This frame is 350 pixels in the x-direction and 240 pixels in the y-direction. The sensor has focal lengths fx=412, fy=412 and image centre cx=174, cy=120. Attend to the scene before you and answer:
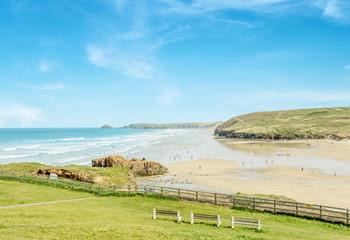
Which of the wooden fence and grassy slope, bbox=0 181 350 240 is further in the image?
the wooden fence

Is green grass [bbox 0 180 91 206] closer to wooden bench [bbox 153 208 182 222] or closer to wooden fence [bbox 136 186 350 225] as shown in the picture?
wooden fence [bbox 136 186 350 225]

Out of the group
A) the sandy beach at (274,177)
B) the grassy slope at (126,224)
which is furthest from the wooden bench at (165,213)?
the sandy beach at (274,177)

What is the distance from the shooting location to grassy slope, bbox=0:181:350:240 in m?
24.7

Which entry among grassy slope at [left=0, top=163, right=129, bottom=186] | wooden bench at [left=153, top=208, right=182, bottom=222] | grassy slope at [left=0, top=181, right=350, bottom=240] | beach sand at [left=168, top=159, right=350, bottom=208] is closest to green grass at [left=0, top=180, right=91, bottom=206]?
grassy slope at [left=0, top=181, right=350, bottom=240]

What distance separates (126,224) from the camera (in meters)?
27.7

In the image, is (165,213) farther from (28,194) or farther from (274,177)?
(274,177)

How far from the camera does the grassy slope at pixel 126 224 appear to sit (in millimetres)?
24719

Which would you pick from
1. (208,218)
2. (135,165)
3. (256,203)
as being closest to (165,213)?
(208,218)

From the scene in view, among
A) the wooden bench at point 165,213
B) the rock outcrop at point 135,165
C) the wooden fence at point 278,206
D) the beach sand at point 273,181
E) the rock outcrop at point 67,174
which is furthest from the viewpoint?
the rock outcrop at point 135,165

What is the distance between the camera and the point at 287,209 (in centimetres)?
3419

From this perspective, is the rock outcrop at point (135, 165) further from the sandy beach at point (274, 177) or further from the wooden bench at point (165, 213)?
the wooden bench at point (165, 213)

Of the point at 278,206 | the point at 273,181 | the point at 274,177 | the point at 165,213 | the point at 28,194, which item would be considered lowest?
the point at 273,181

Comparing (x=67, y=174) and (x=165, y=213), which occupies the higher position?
(x=67, y=174)

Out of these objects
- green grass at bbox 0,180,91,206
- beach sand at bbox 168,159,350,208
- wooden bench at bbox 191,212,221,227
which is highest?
green grass at bbox 0,180,91,206
